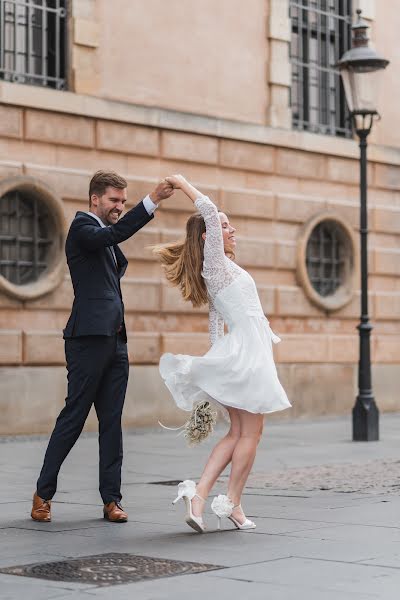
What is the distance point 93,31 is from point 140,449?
17.4ft

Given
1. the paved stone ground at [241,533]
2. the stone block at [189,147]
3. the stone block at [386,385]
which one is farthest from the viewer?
the stone block at [386,385]

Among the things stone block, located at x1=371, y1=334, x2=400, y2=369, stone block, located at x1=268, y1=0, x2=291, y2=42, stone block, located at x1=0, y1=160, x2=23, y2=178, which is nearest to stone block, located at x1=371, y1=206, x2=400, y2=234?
stone block, located at x1=371, y1=334, x2=400, y2=369

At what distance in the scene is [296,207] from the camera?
58.2 ft

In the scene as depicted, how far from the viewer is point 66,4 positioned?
15375mm

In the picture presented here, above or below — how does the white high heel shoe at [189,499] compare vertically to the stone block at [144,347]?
below

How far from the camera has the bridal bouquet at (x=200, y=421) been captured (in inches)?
279

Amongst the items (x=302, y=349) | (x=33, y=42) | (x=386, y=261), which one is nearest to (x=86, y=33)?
(x=33, y=42)

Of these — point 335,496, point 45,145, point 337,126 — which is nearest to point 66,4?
point 45,145

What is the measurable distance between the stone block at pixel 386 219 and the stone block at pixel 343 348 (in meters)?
1.73

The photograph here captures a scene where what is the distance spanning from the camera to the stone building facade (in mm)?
14484

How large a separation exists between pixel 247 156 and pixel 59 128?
3.18m

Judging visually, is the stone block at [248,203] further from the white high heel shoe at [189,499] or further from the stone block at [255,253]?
the white high heel shoe at [189,499]

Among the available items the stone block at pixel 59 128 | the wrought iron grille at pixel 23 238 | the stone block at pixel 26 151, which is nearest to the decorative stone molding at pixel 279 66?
the stone block at pixel 59 128

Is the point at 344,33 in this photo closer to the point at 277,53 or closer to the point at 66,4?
the point at 277,53
